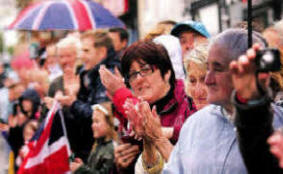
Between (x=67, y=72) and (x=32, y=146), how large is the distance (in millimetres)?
847

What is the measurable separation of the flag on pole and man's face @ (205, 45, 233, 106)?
361cm

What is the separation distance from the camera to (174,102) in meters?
4.01

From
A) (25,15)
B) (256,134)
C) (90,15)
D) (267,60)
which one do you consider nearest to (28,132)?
(25,15)

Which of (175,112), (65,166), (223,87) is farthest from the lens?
(65,166)

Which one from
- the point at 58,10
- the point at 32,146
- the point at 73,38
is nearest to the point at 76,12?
the point at 58,10

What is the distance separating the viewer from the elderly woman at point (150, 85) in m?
3.93

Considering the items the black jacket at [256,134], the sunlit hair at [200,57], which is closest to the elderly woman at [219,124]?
the black jacket at [256,134]

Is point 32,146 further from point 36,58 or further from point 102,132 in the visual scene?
point 36,58

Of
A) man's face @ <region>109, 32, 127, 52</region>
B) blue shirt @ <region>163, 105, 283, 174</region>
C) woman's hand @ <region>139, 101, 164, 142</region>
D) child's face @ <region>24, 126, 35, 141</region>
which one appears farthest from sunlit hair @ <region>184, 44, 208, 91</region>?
child's face @ <region>24, 126, 35, 141</region>

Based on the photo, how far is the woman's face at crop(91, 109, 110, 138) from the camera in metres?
5.68

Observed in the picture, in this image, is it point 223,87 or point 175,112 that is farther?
point 175,112

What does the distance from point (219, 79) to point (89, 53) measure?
3775mm

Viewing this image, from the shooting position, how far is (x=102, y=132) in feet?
18.6

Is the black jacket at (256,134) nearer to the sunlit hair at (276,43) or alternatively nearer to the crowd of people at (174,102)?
the crowd of people at (174,102)
